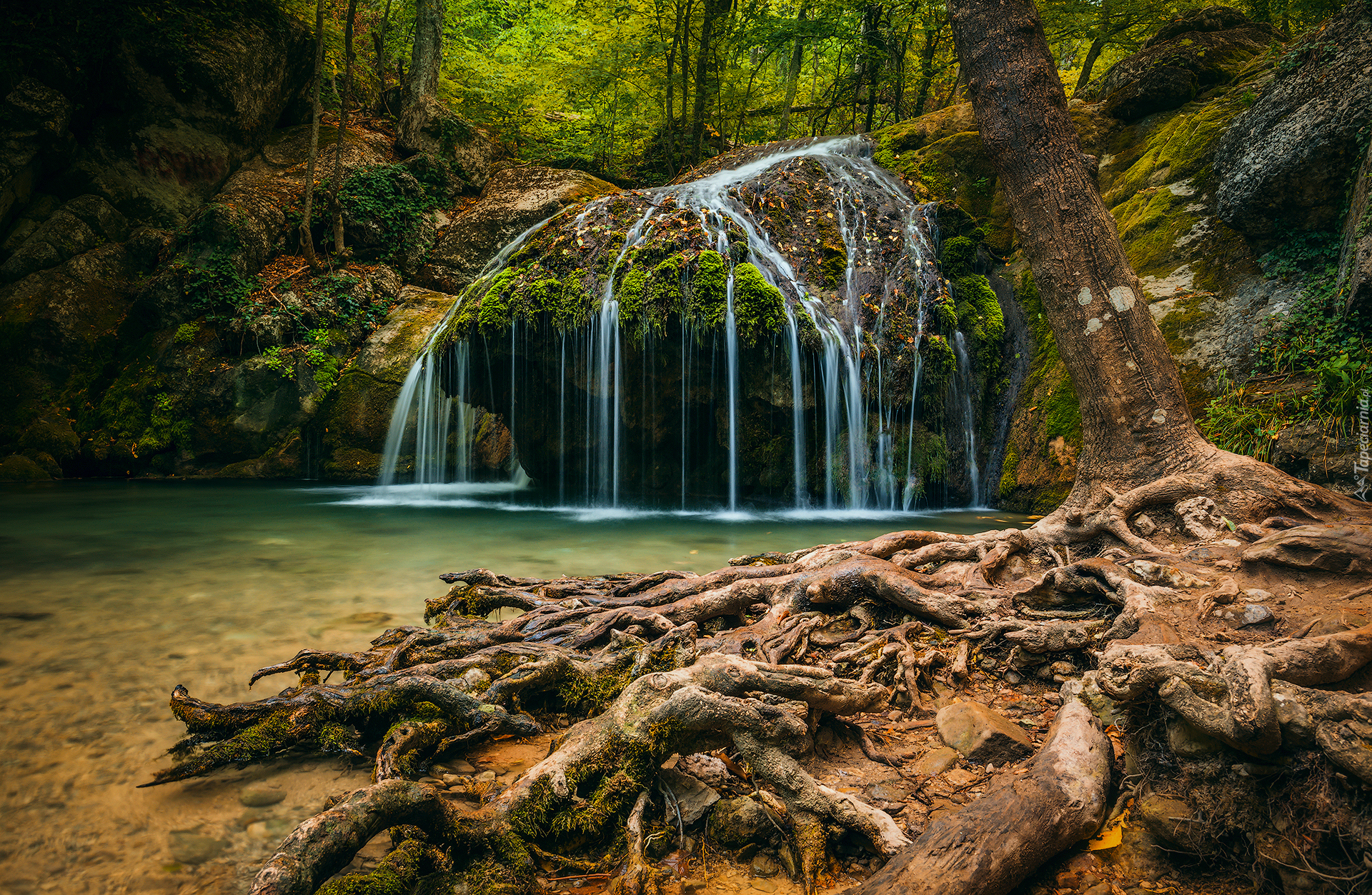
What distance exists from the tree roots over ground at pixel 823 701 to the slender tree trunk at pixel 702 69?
14.5m

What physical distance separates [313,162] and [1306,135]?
1605 centimetres

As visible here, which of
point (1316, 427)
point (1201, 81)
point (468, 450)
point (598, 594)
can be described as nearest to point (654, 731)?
point (598, 594)

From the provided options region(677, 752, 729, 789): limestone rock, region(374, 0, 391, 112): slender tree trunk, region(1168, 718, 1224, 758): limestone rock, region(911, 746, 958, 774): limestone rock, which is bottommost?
region(911, 746, 958, 774): limestone rock

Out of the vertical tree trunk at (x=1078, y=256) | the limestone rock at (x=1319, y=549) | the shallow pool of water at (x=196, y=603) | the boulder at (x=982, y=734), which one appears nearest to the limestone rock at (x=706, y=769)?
the boulder at (x=982, y=734)

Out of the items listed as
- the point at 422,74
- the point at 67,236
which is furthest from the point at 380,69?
the point at 67,236

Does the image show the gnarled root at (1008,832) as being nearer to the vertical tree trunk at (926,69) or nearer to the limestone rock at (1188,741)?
the limestone rock at (1188,741)

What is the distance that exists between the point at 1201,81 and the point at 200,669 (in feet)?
47.6

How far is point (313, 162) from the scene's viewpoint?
1316 centimetres

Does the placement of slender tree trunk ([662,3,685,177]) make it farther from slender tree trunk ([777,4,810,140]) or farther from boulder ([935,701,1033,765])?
boulder ([935,701,1033,765])

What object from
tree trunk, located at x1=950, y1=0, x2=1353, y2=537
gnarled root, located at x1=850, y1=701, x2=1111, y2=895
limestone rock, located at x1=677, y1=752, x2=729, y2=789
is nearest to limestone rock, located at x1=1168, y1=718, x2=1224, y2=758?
gnarled root, located at x1=850, y1=701, x2=1111, y2=895

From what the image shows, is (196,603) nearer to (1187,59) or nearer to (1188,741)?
(1188,741)

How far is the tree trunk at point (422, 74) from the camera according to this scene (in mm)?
16062

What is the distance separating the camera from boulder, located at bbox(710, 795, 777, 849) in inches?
75.4

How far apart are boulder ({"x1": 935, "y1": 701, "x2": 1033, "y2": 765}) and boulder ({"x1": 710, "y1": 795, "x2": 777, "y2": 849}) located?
2.84ft
